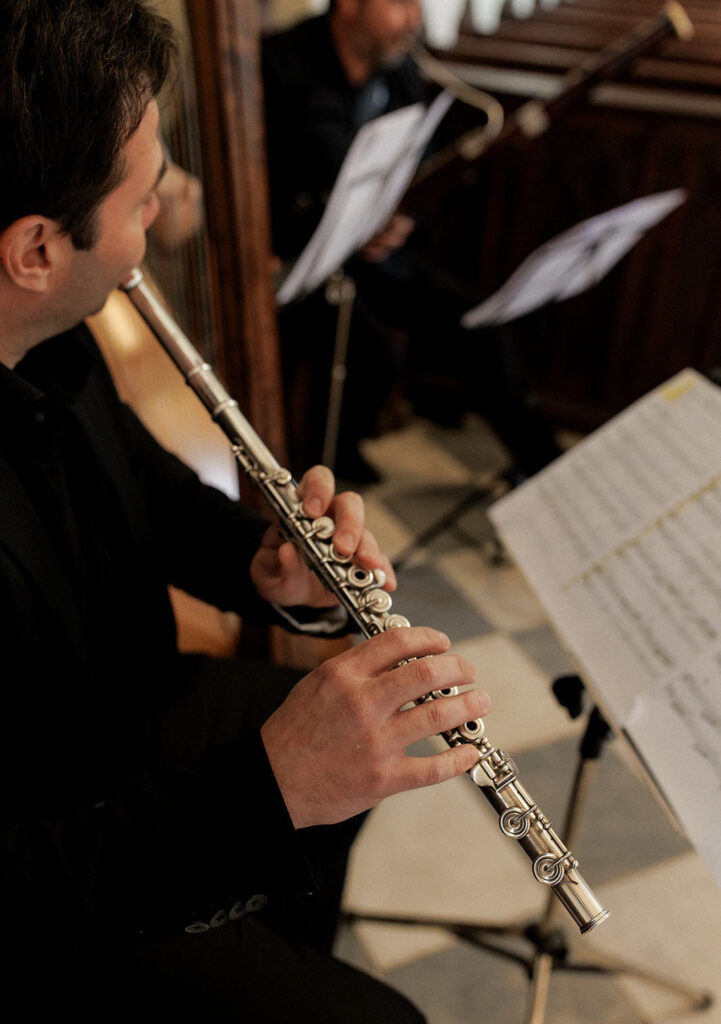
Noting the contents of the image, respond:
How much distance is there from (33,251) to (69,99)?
0.45 ft

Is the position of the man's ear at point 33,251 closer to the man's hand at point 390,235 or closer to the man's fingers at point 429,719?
the man's fingers at point 429,719

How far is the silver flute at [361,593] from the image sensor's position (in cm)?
73

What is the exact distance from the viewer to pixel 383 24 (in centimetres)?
217

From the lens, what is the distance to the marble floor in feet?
4.44

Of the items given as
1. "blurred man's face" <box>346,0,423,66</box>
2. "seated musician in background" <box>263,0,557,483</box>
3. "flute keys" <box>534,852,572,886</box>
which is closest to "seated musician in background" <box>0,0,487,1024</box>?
"flute keys" <box>534,852,572,886</box>

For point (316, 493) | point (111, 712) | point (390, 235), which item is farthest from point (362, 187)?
point (111, 712)

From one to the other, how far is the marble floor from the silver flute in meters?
0.42

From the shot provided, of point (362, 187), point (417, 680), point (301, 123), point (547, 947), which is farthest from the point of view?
point (301, 123)

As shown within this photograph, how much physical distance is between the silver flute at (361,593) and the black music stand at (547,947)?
39 centimetres

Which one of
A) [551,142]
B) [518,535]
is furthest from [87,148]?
[551,142]

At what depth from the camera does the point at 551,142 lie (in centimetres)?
273

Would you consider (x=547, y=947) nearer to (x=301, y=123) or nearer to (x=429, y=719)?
(x=429, y=719)

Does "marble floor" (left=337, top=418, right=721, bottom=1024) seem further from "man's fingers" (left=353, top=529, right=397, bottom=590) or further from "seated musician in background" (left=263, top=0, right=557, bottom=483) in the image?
"seated musician in background" (left=263, top=0, right=557, bottom=483)

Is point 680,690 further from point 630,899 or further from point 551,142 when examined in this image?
point 551,142
